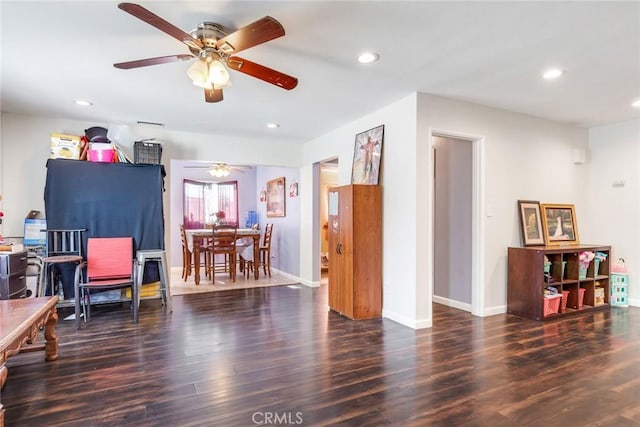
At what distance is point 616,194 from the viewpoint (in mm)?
4594

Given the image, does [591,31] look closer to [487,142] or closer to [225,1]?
[487,142]

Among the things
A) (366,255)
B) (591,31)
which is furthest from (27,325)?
(591,31)

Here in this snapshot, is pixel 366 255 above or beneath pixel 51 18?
beneath

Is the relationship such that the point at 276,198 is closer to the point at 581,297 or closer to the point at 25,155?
the point at 25,155

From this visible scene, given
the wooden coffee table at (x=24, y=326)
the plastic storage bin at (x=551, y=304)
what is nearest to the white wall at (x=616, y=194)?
the plastic storage bin at (x=551, y=304)

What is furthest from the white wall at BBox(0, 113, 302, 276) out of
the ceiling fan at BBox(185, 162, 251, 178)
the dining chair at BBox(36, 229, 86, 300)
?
the ceiling fan at BBox(185, 162, 251, 178)

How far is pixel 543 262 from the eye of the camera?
3691mm

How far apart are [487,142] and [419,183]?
1165mm

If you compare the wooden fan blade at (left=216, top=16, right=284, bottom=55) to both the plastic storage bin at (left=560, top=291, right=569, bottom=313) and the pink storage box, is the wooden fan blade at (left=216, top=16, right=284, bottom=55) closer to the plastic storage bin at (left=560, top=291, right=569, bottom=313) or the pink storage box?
the pink storage box

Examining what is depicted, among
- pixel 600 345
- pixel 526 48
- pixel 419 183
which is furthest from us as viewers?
pixel 419 183

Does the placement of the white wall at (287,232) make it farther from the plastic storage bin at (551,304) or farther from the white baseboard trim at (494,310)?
Result: the plastic storage bin at (551,304)

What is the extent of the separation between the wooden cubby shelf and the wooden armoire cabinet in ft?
5.27

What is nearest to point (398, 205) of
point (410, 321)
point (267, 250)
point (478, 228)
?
point (478, 228)

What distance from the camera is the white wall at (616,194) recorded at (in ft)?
14.6
